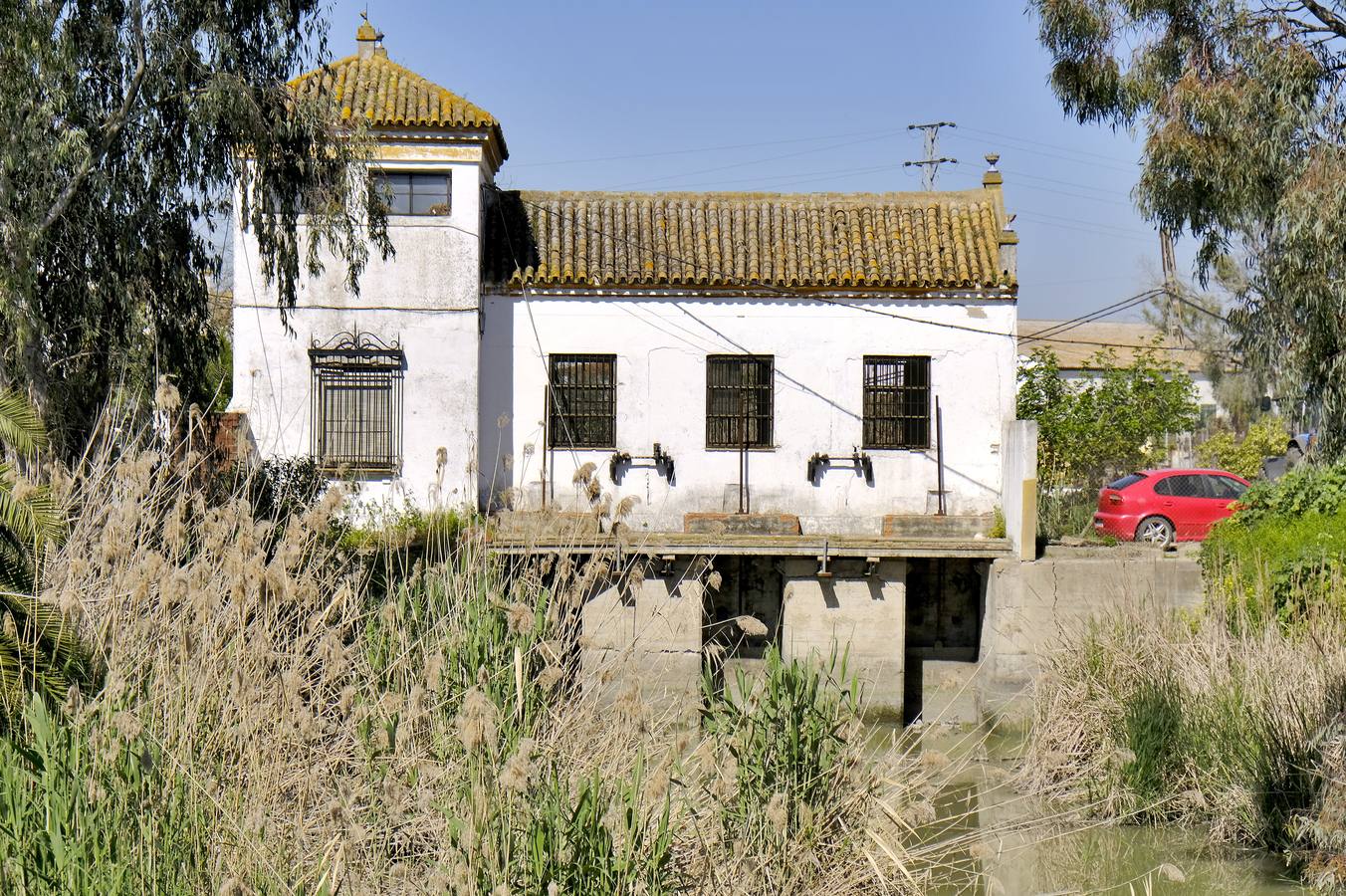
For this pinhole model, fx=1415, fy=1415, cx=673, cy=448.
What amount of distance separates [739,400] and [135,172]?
9741 millimetres

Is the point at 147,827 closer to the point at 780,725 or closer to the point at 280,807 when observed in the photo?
the point at 280,807

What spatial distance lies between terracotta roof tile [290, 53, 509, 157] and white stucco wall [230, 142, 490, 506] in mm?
419

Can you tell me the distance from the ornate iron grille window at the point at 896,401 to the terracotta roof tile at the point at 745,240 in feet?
3.68

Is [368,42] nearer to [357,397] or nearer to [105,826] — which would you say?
[357,397]

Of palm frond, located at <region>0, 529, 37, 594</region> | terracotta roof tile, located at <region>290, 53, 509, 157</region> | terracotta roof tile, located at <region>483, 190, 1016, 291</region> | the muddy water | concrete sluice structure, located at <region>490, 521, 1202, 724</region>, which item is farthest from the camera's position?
terracotta roof tile, located at <region>483, 190, 1016, 291</region>

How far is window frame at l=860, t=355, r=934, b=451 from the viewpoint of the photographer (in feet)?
65.1

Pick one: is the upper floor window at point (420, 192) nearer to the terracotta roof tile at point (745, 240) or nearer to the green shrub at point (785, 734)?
the terracotta roof tile at point (745, 240)

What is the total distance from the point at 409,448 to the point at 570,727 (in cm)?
1328

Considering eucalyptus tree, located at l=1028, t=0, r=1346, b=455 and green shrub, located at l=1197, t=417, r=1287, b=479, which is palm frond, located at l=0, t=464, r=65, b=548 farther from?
green shrub, located at l=1197, t=417, r=1287, b=479

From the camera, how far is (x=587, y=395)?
19.9 m

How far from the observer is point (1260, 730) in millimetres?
9906

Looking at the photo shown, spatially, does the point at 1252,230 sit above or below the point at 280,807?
above

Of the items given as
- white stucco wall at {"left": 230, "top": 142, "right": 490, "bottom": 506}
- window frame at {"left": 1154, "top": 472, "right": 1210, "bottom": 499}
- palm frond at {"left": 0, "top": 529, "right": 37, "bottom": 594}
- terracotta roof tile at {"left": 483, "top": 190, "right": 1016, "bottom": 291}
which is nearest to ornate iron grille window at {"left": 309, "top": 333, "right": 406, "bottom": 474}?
white stucco wall at {"left": 230, "top": 142, "right": 490, "bottom": 506}

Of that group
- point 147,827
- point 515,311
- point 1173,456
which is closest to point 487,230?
point 515,311
